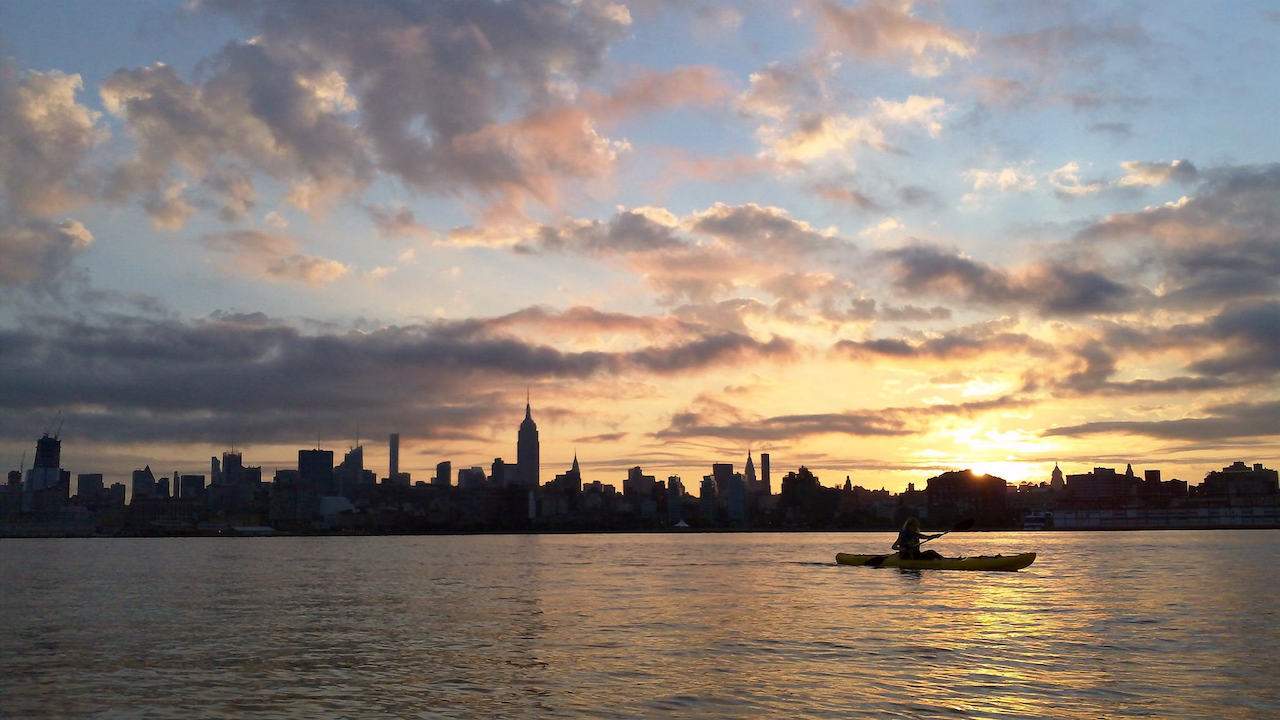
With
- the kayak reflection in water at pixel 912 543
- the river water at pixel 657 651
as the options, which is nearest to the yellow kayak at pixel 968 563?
the kayak reflection in water at pixel 912 543

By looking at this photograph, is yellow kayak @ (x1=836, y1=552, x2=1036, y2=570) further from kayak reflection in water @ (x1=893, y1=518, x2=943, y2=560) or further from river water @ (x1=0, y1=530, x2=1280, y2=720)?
river water @ (x1=0, y1=530, x2=1280, y2=720)

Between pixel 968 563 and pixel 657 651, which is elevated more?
pixel 657 651

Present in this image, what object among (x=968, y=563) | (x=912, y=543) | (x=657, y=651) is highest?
(x=912, y=543)

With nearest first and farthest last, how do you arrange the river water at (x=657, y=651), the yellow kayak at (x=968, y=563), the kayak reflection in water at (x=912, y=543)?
1. the river water at (x=657, y=651)
2. the yellow kayak at (x=968, y=563)
3. the kayak reflection in water at (x=912, y=543)

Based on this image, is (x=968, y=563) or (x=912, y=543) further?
(x=968, y=563)

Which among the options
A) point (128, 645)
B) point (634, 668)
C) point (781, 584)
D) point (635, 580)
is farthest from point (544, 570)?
point (634, 668)

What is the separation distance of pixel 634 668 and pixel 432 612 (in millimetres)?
27677

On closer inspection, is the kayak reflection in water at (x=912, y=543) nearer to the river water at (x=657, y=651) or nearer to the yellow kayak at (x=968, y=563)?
the yellow kayak at (x=968, y=563)

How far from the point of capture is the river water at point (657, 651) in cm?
3119

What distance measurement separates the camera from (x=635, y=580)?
92375mm

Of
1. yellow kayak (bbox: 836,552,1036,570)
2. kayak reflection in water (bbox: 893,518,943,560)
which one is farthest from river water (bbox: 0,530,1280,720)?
kayak reflection in water (bbox: 893,518,943,560)

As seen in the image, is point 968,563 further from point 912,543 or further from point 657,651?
point 657,651

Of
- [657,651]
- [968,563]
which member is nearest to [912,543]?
[968,563]

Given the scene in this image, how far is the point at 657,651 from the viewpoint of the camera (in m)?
42.8
